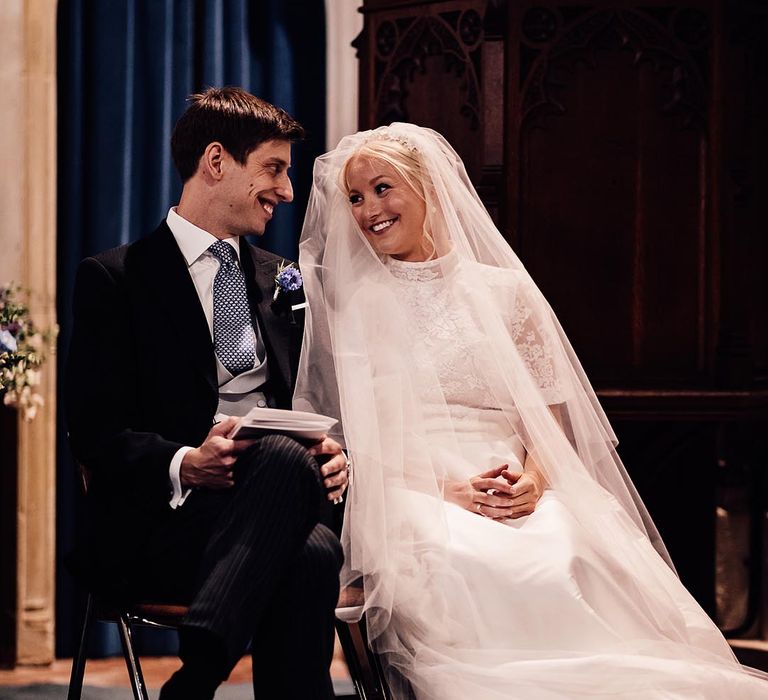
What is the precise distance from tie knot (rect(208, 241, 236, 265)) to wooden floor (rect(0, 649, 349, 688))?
1637mm

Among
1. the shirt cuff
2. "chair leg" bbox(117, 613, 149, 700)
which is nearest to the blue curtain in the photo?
"chair leg" bbox(117, 613, 149, 700)

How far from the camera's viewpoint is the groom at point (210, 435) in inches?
81.2

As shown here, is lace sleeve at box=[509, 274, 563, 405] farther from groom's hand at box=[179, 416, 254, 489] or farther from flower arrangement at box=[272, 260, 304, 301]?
groom's hand at box=[179, 416, 254, 489]

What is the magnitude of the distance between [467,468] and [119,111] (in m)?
2.05

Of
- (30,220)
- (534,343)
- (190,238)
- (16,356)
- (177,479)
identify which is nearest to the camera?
(177,479)

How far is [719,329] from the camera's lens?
12.0 ft

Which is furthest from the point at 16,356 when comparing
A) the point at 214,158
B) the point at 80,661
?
the point at 80,661

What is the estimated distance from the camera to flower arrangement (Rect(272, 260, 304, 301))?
273 centimetres

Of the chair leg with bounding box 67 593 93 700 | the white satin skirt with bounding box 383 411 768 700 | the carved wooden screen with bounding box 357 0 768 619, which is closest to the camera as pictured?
the white satin skirt with bounding box 383 411 768 700

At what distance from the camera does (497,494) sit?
8.61 ft

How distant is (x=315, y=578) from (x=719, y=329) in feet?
6.70

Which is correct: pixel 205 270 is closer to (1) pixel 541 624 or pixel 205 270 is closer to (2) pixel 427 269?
Result: (2) pixel 427 269

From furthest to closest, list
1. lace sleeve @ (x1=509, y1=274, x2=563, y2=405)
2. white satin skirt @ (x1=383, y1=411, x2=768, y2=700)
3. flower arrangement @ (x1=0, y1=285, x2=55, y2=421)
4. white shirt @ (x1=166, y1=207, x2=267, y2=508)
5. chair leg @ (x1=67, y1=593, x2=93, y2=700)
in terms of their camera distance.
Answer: flower arrangement @ (x1=0, y1=285, x2=55, y2=421) → lace sleeve @ (x1=509, y1=274, x2=563, y2=405) → white shirt @ (x1=166, y1=207, x2=267, y2=508) → chair leg @ (x1=67, y1=593, x2=93, y2=700) → white satin skirt @ (x1=383, y1=411, x2=768, y2=700)

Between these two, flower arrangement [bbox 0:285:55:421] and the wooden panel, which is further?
the wooden panel
